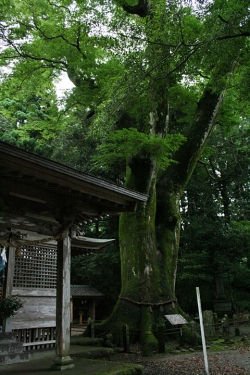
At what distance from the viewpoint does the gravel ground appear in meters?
6.64

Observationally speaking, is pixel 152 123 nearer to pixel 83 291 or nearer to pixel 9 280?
pixel 9 280

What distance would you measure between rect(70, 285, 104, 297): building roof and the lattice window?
9.52m

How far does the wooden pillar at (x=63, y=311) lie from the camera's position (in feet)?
18.4

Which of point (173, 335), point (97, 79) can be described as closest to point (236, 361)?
point (173, 335)

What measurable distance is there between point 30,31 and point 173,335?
40.6ft

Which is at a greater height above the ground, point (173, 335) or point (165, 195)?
point (165, 195)

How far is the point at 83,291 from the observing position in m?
19.5

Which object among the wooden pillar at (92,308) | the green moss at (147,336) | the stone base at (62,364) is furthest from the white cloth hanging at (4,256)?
the wooden pillar at (92,308)

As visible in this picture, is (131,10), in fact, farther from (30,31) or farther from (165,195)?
(165,195)

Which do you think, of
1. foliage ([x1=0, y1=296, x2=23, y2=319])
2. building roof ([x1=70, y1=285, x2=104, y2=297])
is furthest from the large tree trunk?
building roof ([x1=70, y1=285, x2=104, y2=297])

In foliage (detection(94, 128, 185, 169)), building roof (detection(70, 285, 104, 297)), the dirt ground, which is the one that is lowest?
the dirt ground

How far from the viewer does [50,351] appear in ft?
29.2

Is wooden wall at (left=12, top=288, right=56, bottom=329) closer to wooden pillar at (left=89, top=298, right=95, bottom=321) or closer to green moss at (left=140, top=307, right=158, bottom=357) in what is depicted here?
green moss at (left=140, top=307, right=158, bottom=357)

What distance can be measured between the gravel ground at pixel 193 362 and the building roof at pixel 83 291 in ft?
34.0
